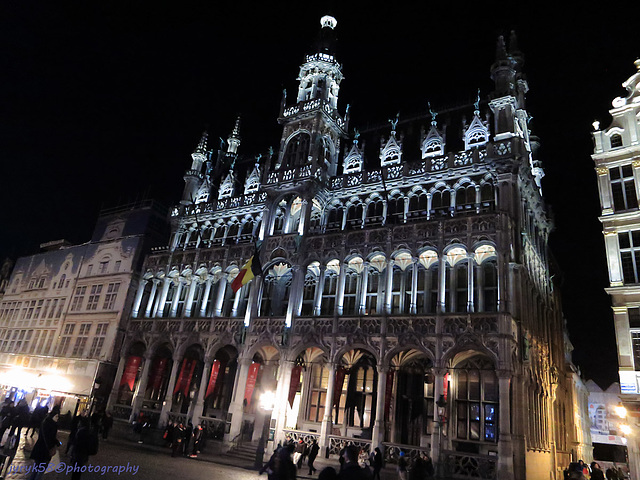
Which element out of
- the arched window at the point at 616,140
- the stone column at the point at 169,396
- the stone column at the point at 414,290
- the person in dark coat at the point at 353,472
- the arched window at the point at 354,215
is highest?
the arched window at the point at 616,140

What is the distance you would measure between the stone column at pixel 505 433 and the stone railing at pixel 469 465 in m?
0.39

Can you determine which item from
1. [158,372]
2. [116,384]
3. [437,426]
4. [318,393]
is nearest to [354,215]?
[318,393]

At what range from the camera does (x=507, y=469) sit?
22172 mm

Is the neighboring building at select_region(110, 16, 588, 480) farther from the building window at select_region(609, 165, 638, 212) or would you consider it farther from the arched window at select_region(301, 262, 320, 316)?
the building window at select_region(609, 165, 638, 212)

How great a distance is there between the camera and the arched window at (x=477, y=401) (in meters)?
25.4

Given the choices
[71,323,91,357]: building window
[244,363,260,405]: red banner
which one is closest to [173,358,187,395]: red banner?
[244,363,260,405]: red banner

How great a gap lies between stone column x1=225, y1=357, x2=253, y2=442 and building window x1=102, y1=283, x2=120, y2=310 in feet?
64.6

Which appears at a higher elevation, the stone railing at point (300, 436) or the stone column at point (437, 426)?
the stone column at point (437, 426)

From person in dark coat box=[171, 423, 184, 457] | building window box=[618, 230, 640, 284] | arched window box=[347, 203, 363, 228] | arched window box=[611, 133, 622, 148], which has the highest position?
arched window box=[611, 133, 622, 148]

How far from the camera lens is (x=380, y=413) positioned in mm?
26016

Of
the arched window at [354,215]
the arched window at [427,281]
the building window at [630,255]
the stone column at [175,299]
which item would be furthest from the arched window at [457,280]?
the stone column at [175,299]

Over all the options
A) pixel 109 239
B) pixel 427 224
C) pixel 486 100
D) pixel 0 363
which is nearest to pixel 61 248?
pixel 109 239

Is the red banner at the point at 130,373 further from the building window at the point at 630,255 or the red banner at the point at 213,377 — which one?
the building window at the point at 630,255

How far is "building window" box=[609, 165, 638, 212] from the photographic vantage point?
2922 cm
